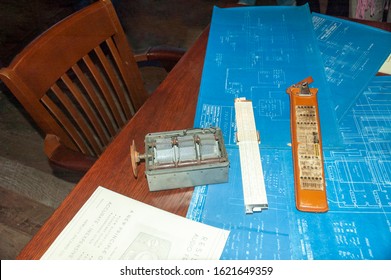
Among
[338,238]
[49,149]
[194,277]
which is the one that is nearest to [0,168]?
[49,149]

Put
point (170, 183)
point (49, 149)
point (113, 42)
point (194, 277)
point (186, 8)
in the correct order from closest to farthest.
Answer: point (194, 277) → point (170, 183) → point (49, 149) → point (113, 42) → point (186, 8)

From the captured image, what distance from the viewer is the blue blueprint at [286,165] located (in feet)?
2.28

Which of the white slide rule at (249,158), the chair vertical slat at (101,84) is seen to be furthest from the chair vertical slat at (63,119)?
the white slide rule at (249,158)

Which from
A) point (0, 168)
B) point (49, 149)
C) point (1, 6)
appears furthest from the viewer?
point (1, 6)

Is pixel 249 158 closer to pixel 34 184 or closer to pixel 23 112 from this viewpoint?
pixel 34 184

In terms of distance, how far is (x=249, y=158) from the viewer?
32.4 inches

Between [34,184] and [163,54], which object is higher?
[163,54]

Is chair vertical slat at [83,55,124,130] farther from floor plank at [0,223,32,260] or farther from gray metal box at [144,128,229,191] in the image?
floor plank at [0,223,32,260]

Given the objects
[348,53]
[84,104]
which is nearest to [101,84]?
[84,104]

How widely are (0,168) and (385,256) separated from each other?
181 centimetres

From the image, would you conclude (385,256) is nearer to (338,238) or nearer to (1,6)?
(338,238)

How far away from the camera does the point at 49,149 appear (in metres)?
0.93

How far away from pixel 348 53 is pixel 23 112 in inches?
71.7

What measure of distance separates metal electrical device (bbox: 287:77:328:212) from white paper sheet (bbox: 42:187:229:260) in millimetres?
196
